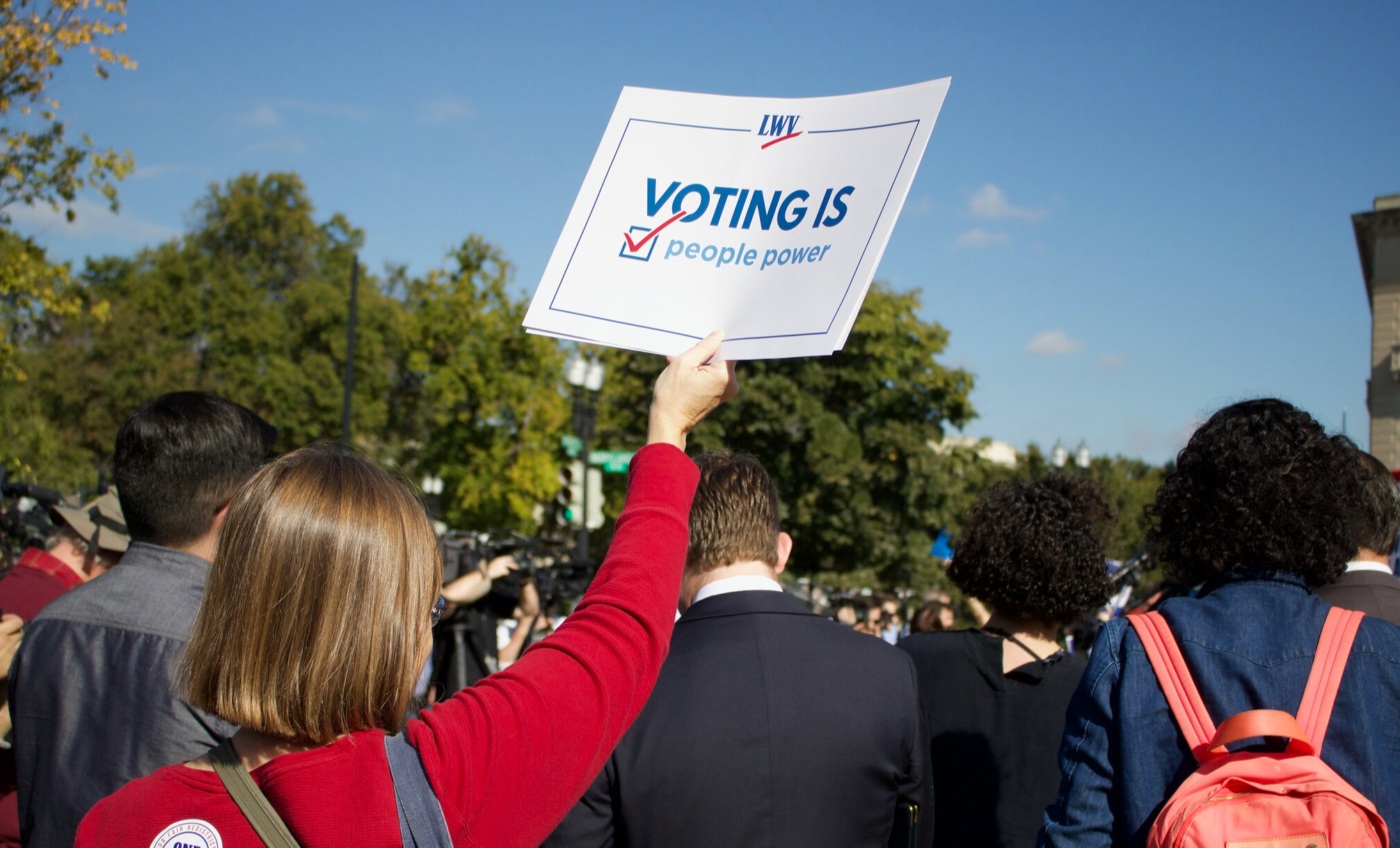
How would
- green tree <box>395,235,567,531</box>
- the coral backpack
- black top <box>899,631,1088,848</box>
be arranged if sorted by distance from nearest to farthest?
1. the coral backpack
2. black top <box>899,631,1088,848</box>
3. green tree <box>395,235,567,531</box>

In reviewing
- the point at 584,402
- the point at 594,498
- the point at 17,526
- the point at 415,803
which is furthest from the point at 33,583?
the point at 584,402

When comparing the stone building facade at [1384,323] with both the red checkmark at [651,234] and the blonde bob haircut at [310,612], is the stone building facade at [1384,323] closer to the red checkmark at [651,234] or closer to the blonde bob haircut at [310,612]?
the red checkmark at [651,234]

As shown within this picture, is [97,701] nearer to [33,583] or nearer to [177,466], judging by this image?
[177,466]

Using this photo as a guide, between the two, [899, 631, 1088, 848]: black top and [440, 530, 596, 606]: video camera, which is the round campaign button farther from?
[440, 530, 596, 606]: video camera

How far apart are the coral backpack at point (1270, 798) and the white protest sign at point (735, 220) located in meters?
0.88

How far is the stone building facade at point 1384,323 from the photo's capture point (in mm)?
26328

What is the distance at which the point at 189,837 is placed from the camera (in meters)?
1.20

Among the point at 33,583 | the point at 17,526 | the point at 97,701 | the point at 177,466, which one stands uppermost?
the point at 177,466

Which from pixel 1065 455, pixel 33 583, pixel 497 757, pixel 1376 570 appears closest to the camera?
pixel 497 757

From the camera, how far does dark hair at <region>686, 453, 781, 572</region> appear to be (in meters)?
2.58

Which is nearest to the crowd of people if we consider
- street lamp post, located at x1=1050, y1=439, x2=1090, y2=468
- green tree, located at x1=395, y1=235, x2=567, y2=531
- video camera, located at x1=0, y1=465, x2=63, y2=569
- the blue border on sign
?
the blue border on sign

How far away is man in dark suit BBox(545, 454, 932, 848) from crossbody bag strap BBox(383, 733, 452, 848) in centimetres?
106

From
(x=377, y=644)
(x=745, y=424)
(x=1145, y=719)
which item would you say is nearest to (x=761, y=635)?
(x=1145, y=719)

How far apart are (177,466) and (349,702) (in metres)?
1.41
